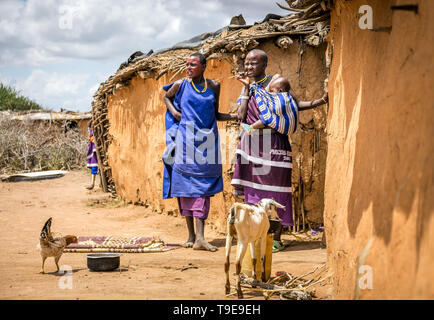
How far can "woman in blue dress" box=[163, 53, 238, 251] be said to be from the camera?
225 inches

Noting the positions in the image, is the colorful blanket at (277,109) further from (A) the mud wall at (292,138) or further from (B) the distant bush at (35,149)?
(B) the distant bush at (35,149)

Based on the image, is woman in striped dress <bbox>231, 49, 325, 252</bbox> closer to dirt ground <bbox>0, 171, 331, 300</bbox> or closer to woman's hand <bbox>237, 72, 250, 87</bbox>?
woman's hand <bbox>237, 72, 250, 87</bbox>

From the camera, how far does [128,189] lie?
31.5 feet

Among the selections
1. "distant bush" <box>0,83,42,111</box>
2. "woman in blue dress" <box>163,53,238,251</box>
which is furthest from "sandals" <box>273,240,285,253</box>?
"distant bush" <box>0,83,42,111</box>

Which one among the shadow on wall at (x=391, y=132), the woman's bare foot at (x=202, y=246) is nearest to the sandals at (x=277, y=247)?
the woman's bare foot at (x=202, y=246)

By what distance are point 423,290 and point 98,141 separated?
32.9 feet

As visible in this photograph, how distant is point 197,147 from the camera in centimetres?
572

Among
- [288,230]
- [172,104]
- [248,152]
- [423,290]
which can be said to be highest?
[172,104]

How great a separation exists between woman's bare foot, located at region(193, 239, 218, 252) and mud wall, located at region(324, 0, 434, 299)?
216 cm

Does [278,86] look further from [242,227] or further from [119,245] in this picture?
[119,245]

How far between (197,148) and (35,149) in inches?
480

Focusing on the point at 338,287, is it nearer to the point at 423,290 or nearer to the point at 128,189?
the point at 423,290

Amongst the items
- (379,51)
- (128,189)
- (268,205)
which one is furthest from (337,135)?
(128,189)
